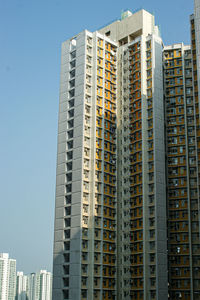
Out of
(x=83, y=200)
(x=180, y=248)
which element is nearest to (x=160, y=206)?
(x=180, y=248)

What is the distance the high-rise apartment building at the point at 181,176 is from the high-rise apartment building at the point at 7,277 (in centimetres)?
8294

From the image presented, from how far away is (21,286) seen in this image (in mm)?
156250

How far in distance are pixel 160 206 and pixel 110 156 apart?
482 inches

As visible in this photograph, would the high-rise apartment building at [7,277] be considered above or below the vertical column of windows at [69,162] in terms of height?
below

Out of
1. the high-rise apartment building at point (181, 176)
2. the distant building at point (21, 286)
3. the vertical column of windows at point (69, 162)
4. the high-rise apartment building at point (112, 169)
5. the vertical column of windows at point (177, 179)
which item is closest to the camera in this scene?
the high-rise apartment building at point (112, 169)

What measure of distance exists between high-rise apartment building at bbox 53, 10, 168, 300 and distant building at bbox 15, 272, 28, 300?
93222mm

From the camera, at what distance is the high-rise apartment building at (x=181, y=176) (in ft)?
226

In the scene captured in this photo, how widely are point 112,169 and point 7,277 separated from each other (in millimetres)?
82828

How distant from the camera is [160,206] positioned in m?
69.1

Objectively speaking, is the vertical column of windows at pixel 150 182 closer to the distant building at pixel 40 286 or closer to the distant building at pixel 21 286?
the distant building at pixel 40 286

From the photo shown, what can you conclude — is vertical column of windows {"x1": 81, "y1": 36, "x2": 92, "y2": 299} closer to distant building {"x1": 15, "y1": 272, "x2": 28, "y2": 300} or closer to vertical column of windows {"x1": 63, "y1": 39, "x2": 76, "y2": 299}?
vertical column of windows {"x1": 63, "y1": 39, "x2": 76, "y2": 299}

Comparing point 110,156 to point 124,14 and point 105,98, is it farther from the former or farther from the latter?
point 124,14

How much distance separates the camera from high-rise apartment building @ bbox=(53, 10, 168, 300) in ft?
220

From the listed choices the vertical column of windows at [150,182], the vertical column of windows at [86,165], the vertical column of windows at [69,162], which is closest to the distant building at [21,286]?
the vertical column of windows at [69,162]
